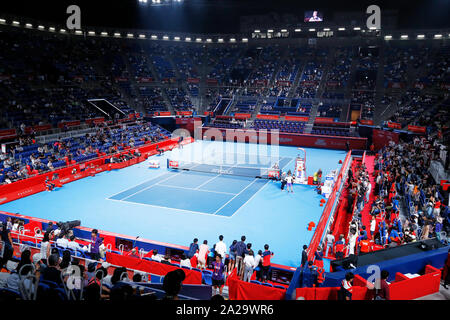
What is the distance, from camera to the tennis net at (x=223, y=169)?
3005 centimetres

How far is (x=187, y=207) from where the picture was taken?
846 inches

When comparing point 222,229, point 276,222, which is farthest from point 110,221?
point 276,222

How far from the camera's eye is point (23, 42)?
46125 mm

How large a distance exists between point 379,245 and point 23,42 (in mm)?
50290

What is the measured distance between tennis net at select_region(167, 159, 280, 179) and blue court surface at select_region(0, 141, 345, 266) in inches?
29.6

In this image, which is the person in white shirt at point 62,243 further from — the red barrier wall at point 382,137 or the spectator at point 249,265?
the red barrier wall at point 382,137

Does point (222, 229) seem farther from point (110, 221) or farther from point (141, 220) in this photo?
point (110, 221)

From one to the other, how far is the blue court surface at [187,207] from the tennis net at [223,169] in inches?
29.6

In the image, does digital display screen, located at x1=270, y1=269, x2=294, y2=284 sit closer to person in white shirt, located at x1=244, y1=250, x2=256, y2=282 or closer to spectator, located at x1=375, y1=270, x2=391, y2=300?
person in white shirt, located at x1=244, y1=250, x2=256, y2=282

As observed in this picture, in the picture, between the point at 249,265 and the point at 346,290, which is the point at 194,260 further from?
the point at 346,290

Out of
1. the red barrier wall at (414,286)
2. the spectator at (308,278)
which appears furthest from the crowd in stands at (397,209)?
the spectator at (308,278)

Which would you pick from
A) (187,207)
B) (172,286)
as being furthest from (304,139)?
(172,286)

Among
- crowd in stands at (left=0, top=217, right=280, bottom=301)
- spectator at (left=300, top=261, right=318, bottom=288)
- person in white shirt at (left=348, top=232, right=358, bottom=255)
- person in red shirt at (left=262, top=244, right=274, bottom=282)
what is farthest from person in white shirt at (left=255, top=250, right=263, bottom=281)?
person in white shirt at (left=348, top=232, right=358, bottom=255)

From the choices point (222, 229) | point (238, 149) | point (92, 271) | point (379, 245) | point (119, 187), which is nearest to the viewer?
point (92, 271)
